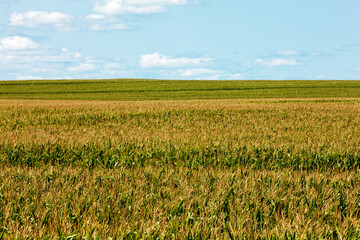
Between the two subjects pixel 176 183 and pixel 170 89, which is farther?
pixel 170 89

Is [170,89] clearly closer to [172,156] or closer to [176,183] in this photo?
[172,156]

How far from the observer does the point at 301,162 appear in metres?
8.13

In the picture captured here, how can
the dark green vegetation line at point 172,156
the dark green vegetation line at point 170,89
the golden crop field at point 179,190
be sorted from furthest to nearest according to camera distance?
1. the dark green vegetation line at point 170,89
2. the dark green vegetation line at point 172,156
3. the golden crop field at point 179,190

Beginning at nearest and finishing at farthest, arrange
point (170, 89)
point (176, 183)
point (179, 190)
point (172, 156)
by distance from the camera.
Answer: point (179, 190), point (176, 183), point (172, 156), point (170, 89)

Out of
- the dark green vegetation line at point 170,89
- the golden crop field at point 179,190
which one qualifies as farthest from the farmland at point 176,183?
the dark green vegetation line at point 170,89

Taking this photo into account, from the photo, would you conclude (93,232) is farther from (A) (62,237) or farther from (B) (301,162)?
(B) (301,162)

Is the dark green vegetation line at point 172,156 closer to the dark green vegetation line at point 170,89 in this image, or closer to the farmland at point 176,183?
the farmland at point 176,183

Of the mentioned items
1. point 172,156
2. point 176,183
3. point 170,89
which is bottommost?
point 172,156

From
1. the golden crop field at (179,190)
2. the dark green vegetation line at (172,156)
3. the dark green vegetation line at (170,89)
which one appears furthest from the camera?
the dark green vegetation line at (170,89)

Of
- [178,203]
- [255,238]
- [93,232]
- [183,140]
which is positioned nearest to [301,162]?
[183,140]

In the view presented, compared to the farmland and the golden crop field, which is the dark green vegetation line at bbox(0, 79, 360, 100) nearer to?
the farmland

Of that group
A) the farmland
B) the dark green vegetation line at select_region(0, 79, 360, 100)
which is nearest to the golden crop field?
the farmland

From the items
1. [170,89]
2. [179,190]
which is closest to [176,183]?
[179,190]

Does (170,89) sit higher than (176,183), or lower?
higher
